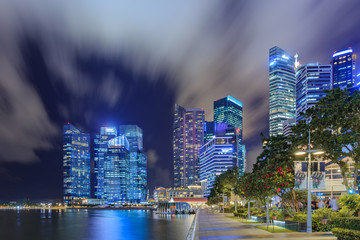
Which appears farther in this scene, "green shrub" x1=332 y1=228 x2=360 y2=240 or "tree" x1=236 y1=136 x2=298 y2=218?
"tree" x1=236 y1=136 x2=298 y2=218

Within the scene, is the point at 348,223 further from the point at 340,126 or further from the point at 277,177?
the point at 277,177

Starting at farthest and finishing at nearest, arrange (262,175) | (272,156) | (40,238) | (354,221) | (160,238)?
(40,238)
(160,238)
(272,156)
(262,175)
(354,221)

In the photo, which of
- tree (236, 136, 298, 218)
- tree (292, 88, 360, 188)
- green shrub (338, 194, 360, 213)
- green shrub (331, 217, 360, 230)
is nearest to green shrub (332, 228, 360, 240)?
green shrub (331, 217, 360, 230)

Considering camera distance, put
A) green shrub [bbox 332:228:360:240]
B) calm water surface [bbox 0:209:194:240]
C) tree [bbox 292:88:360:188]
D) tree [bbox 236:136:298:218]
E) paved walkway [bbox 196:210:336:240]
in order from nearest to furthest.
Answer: green shrub [bbox 332:228:360:240] → paved walkway [bbox 196:210:336:240] → tree [bbox 292:88:360:188] → tree [bbox 236:136:298:218] → calm water surface [bbox 0:209:194:240]

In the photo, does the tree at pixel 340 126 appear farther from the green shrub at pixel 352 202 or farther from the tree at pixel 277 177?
the tree at pixel 277 177

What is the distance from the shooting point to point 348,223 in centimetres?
1642

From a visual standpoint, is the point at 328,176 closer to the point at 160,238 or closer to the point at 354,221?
the point at 160,238

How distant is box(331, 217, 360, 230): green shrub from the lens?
15.9 metres

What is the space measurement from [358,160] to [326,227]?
544cm

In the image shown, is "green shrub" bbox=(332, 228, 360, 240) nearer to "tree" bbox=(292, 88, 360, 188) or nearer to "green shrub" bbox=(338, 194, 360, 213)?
"green shrub" bbox=(338, 194, 360, 213)

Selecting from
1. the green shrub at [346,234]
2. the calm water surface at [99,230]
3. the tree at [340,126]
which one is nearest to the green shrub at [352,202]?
the tree at [340,126]

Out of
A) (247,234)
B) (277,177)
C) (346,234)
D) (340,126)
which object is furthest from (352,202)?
(277,177)

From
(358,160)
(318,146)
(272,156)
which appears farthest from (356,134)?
(272,156)

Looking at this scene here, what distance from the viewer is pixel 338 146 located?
856 inches
